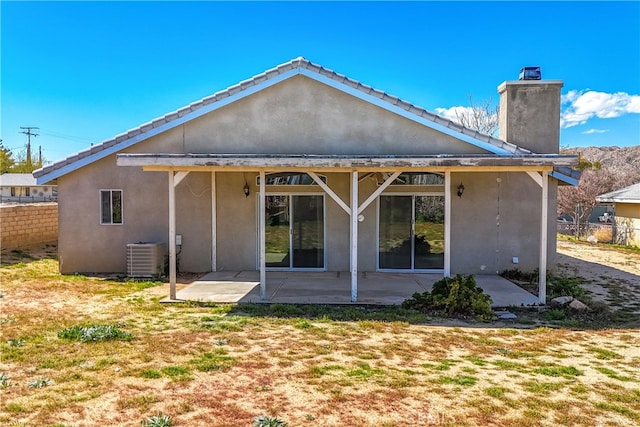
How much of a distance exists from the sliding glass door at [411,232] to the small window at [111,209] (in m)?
6.77

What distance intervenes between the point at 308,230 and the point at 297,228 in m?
0.29

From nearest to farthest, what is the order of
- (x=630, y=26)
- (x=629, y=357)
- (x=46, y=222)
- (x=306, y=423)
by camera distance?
(x=306, y=423)
(x=629, y=357)
(x=630, y=26)
(x=46, y=222)

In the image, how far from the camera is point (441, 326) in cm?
708

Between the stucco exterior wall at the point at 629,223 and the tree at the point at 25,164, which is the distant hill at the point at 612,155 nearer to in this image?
the stucco exterior wall at the point at 629,223

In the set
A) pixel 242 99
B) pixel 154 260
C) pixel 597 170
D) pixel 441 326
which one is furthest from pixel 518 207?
pixel 597 170

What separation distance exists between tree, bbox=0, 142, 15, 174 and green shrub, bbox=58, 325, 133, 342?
61.8 metres

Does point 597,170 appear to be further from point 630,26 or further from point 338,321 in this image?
point 338,321

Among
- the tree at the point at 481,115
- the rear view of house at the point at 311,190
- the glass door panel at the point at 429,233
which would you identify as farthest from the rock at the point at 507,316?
the tree at the point at 481,115

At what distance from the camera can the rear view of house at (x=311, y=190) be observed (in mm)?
10891

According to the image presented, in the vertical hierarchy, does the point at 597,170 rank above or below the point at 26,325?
→ above

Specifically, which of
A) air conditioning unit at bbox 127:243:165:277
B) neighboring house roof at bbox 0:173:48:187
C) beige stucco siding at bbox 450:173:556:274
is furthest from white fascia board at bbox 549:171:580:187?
→ neighboring house roof at bbox 0:173:48:187

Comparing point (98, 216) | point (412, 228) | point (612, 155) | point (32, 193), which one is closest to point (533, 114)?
point (412, 228)

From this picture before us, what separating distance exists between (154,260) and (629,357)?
31.5 ft

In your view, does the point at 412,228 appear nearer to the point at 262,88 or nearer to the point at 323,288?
the point at 323,288
